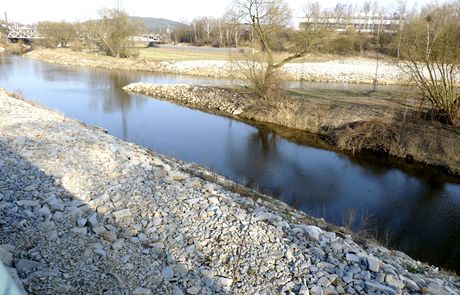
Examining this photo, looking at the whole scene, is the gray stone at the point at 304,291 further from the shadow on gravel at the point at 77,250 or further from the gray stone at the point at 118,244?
the gray stone at the point at 118,244

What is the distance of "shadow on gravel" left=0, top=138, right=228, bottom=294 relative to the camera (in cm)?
515

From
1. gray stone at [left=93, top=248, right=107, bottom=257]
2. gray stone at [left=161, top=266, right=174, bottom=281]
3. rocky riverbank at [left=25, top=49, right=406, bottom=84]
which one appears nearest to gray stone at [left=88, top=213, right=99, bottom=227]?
gray stone at [left=93, top=248, right=107, bottom=257]

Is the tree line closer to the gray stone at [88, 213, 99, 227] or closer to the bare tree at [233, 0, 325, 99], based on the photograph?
the bare tree at [233, 0, 325, 99]

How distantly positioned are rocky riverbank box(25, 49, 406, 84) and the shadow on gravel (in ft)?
92.3

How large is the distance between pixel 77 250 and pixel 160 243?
49.5 inches

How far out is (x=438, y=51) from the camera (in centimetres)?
1827

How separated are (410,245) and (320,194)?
11.9ft

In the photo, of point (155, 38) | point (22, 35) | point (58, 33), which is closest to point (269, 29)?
point (58, 33)

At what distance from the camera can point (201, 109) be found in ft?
89.8

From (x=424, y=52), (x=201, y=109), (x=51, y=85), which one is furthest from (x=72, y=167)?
(x=51, y=85)

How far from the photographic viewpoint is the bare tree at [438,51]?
1780cm

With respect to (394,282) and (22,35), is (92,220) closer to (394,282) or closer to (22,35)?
(394,282)

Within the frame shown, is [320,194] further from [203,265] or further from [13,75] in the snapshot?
[13,75]

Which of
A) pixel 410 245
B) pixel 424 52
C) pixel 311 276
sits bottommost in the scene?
pixel 410 245
